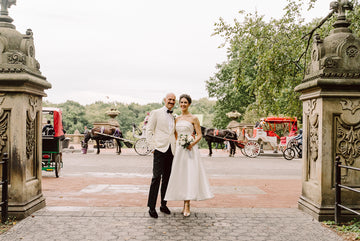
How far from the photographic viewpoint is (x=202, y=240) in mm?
4707

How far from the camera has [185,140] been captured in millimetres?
5988

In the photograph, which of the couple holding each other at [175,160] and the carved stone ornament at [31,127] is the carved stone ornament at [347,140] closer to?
the couple holding each other at [175,160]

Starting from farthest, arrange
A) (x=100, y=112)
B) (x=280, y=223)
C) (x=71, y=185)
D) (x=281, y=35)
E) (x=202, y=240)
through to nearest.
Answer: (x=100, y=112)
(x=281, y=35)
(x=71, y=185)
(x=280, y=223)
(x=202, y=240)

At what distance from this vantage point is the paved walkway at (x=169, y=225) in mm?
4859

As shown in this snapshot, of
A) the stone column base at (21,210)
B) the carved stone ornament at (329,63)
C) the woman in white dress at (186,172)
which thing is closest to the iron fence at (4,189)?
the stone column base at (21,210)

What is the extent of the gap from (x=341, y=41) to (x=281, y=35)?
781cm

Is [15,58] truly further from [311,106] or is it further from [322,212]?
[322,212]

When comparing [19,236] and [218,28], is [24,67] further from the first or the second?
[218,28]

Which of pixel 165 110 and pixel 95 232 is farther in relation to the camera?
pixel 165 110

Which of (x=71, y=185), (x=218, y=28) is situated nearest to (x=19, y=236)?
(x=71, y=185)

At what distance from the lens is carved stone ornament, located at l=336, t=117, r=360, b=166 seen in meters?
5.88

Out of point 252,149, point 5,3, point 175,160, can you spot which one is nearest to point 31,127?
point 5,3

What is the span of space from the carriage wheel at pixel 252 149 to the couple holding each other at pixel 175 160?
15840mm

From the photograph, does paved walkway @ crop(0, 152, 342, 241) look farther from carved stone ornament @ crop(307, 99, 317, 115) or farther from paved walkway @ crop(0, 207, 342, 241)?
carved stone ornament @ crop(307, 99, 317, 115)
